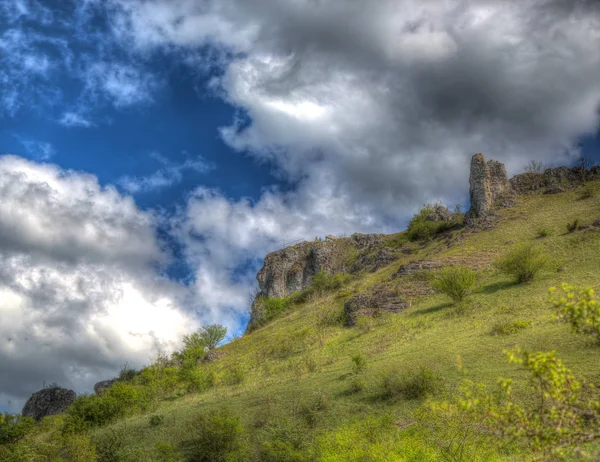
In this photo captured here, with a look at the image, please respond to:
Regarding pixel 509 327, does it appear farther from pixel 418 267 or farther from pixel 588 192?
pixel 588 192

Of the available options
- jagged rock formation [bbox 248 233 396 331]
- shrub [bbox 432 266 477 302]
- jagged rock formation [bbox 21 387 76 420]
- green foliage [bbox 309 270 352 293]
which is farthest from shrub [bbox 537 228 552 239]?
jagged rock formation [bbox 21 387 76 420]

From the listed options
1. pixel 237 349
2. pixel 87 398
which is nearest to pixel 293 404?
pixel 87 398

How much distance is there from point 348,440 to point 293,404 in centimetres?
670

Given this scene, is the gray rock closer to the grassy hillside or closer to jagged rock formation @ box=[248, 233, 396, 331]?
the grassy hillside

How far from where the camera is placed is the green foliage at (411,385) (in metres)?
21.7

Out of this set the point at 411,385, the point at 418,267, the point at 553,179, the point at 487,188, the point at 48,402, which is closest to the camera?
the point at 411,385

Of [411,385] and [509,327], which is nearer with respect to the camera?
[411,385]

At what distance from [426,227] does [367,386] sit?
72.1 m

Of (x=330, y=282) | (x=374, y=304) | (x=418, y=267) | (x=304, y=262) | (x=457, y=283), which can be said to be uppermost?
(x=304, y=262)

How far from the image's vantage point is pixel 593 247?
156 ft

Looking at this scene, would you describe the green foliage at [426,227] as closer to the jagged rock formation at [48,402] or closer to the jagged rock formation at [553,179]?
the jagged rock formation at [553,179]

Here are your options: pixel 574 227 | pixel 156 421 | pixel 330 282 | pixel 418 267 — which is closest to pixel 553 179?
pixel 574 227

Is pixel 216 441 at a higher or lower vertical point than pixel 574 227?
lower

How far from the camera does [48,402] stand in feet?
211
